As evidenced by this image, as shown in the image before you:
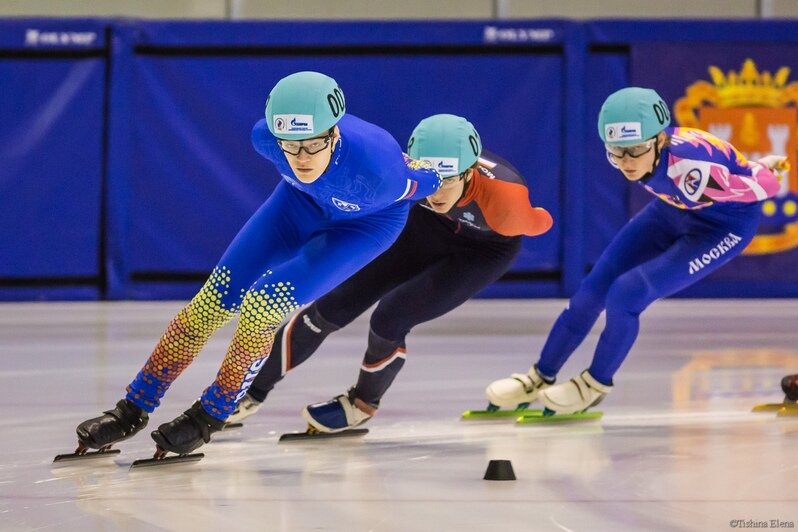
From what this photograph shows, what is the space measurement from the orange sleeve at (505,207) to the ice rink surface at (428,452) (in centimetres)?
80

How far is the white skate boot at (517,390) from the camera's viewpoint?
17.6ft

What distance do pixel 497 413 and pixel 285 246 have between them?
4.53ft

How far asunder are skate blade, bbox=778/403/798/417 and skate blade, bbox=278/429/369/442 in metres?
1.78

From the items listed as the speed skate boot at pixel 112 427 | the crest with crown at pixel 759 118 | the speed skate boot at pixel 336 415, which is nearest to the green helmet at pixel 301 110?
the speed skate boot at pixel 112 427

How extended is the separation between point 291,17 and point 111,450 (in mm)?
7738

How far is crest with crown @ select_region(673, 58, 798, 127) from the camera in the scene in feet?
33.9

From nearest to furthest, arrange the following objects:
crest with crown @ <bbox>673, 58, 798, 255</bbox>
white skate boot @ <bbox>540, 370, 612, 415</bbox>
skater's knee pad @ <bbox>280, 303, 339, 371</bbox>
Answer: skater's knee pad @ <bbox>280, 303, 339, 371</bbox>, white skate boot @ <bbox>540, 370, 612, 415</bbox>, crest with crown @ <bbox>673, 58, 798, 255</bbox>

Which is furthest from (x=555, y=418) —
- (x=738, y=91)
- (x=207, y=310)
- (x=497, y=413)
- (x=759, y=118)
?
(x=738, y=91)

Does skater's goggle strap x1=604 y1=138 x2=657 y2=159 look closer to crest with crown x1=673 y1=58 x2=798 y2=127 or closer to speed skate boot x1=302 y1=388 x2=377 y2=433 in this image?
speed skate boot x1=302 y1=388 x2=377 y2=433

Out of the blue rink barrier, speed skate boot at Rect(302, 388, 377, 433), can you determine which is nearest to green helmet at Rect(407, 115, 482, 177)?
speed skate boot at Rect(302, 388, 377, 433)

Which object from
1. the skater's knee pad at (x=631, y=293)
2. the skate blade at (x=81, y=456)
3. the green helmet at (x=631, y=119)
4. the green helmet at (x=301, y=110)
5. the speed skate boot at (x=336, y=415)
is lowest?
the speed skate boot at (x=336, y=415)

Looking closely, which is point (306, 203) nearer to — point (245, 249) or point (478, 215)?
point (245, 249)

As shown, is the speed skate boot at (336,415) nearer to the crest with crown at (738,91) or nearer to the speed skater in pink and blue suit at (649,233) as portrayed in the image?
the speed skater in pink and blue suit at (649,233)

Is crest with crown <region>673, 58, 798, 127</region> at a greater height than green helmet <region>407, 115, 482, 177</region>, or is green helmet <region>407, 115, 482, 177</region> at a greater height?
green helmet <region>407, 115, 482, 177</region>
